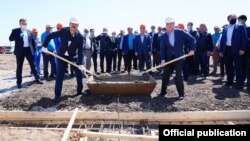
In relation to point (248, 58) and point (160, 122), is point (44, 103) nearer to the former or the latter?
point (160, 122)

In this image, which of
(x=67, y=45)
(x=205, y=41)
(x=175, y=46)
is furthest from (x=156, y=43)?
(x=67, y=45)

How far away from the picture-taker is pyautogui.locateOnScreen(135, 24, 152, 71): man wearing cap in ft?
44.5

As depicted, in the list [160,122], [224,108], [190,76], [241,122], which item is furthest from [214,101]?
[190,76]

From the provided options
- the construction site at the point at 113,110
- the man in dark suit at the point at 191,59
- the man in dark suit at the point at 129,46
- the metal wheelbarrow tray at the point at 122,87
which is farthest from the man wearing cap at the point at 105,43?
the metal wheelbarrow tray at the point at 122,87

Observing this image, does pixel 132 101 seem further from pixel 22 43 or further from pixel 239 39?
pixel 22 43

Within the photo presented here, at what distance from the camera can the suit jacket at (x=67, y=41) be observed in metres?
8.68

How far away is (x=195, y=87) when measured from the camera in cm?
1046

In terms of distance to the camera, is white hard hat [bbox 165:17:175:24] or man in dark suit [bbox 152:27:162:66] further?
man in dark suit [bbox 152:27:162:66]

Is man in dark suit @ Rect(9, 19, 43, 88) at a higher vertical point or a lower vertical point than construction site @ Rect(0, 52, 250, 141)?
higher

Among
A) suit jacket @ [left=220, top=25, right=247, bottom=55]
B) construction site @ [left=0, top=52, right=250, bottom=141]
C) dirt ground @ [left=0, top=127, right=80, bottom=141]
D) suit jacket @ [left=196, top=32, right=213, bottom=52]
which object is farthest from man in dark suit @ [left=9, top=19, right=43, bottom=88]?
suit jacket @ [left=220, top=25, right=247, bottom=55]

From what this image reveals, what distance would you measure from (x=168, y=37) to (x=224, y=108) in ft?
7.40

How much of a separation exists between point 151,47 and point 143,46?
42cm

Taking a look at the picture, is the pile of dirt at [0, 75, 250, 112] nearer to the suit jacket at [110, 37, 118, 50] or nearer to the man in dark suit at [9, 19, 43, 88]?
the man in dark suit at [9, 19, 43, 88]

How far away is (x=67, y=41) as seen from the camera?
871 cm
